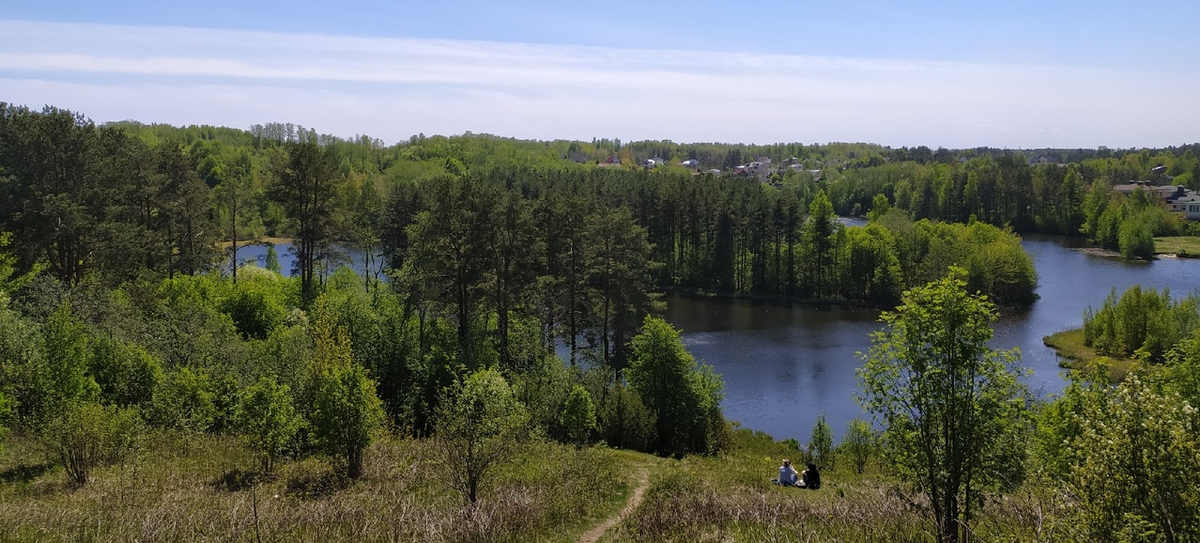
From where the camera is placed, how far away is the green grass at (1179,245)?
80.1m

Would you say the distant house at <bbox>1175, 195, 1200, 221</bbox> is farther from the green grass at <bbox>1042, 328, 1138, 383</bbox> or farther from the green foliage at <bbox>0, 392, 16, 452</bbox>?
the green foliage at <bbox>0, 392, 16, 452</bbox>

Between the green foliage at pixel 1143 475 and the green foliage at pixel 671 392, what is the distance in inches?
717

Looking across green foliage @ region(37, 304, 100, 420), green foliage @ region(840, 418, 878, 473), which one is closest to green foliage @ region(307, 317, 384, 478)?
green foliage @ region(37, 304, 100, 420)

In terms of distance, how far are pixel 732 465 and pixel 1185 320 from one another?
34118 millimetres

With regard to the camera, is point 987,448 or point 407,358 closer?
point 987,448

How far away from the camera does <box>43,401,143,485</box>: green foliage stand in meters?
14.6

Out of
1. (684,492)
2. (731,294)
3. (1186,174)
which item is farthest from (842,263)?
(1186,174)

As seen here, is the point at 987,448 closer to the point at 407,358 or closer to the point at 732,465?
the point at 732,465

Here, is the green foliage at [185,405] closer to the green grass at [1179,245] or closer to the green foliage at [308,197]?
the green foliage at [308,197]

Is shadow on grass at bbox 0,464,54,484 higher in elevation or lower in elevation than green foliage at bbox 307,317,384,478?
lower

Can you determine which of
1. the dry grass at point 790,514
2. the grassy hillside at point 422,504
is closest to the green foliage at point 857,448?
the grassy hillside at point 422,504

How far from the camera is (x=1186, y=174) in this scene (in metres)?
130

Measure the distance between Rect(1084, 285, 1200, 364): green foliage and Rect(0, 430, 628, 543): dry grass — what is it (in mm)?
37155

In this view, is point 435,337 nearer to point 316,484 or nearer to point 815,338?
point 316,484
